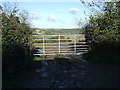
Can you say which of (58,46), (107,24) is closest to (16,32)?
(58,46)

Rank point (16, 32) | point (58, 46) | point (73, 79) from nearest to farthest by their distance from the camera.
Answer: point (73, 79), point (16, 32), point (58, 46)

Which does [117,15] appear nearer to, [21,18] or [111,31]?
[111,31]

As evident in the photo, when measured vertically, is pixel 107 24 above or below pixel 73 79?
above

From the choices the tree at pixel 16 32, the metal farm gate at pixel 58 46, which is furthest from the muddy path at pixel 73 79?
the metal farm gate at pixel 58 46

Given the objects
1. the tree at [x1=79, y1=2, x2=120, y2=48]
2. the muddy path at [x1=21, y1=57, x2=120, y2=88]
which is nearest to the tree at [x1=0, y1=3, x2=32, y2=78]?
the muddy path at [x1=21, y1=57, x2=120, y2=88]

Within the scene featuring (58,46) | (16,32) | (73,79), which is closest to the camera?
(73,79)

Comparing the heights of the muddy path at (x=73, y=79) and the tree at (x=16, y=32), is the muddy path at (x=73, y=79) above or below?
below

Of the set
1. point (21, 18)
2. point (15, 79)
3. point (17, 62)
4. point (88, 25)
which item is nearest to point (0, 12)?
point (21, 18)

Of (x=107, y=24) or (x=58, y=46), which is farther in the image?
(x=58, y=46)

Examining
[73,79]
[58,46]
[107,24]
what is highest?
[107,24]

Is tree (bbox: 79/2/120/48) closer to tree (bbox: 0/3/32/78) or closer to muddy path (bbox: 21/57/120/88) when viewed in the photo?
muddy path (bbox: 21/57/120/88)

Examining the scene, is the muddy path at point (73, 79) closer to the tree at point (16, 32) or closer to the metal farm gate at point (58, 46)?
the tree at point (16, 32)

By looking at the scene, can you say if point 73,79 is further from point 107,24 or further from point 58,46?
point 58,46

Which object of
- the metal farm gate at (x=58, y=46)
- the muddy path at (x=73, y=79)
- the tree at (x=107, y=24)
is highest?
the tree at (x=107, y=24)
